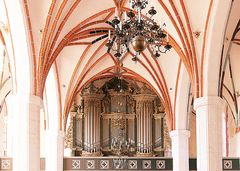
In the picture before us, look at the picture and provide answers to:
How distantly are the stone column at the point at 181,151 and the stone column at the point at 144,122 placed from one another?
3412 millimetres

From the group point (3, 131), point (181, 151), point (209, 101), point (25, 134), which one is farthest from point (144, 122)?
point (25, 134)

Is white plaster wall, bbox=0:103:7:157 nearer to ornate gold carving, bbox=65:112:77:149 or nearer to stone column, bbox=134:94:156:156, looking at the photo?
ornate gold carving, bbox=65:112:77:149

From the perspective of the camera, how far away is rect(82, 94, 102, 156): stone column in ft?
94.5

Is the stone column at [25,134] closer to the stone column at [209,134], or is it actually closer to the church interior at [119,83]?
the church interior at [119,83]

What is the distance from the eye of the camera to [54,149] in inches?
1045

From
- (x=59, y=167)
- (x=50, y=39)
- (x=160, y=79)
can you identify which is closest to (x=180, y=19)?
(x=50, y=39)

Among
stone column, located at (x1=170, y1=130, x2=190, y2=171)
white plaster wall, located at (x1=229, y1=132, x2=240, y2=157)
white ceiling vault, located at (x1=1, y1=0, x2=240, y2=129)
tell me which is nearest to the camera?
white ceiling vault, located at (x1=1, y1=0, x2=240, y2=129)

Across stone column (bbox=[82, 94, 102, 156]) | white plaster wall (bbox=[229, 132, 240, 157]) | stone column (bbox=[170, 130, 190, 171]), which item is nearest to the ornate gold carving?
stone column (bbox=[82, 94, 102, 156])

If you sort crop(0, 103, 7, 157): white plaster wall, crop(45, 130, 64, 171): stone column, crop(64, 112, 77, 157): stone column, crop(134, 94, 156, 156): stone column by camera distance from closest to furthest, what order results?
crop(45, 130, 64, 171): stone column → crop(134, 94, 156, 156): stone column → crop(64, 112, 77, 157): stone column → crop(0, 103, 7, 157): white plaster wall

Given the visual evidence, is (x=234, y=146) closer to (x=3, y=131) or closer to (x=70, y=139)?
(x=70, y=139)

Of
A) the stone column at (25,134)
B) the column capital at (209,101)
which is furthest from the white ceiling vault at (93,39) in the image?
the stone column at (25,134)

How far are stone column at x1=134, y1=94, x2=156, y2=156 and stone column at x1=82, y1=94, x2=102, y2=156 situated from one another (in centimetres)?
210

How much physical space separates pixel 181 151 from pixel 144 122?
4.59 meters

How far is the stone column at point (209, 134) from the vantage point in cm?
1792
